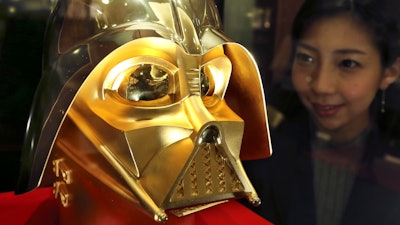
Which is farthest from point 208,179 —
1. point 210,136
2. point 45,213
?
point 45,213

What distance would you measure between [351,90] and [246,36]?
0.40 meters

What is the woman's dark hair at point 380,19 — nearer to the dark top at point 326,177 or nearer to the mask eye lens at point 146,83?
the dark top at point 326,177

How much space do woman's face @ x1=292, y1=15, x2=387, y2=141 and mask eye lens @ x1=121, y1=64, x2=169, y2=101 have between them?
0.63m

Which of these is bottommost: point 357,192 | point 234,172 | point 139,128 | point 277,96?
point 357,192

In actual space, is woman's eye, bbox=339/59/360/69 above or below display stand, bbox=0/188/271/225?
above

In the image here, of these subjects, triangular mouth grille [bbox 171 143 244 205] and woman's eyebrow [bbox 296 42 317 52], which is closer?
triangular mouth grille [bbox 171 143 244 205]

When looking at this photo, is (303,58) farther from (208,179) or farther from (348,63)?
(208,179)

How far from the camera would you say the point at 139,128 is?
0.85 metres

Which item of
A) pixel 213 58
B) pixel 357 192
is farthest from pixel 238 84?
pixel 357 192

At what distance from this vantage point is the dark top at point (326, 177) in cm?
131

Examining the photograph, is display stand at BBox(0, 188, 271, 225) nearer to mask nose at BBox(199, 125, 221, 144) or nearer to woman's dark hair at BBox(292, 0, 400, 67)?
mask nose at BBox(199, 125, 221, 144)

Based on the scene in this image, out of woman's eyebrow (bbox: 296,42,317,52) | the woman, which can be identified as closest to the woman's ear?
the woman

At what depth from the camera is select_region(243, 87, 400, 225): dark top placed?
51.5 inches

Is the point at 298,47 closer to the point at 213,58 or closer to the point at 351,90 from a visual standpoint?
the point at 351,90
